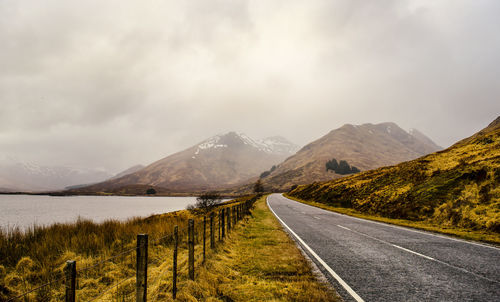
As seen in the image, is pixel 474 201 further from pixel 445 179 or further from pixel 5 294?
pixel 5 294

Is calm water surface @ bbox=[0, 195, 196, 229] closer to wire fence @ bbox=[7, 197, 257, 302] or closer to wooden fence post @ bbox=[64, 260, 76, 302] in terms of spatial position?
wire fence @ bbox=[7, 197, 257, 302]

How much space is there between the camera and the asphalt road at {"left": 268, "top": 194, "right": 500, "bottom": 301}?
214 inches

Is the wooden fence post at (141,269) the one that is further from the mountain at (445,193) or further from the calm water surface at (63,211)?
the mountain at (445,193)

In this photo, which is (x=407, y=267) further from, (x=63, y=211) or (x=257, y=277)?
(x=63, y=211)

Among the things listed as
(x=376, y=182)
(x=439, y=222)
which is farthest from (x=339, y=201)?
(x=439, y=222)

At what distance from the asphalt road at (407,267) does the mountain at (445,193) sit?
706 centimetres

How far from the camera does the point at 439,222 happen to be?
17656 mm

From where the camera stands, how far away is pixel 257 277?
22.5 ft

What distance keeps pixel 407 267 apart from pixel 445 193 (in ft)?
57.5

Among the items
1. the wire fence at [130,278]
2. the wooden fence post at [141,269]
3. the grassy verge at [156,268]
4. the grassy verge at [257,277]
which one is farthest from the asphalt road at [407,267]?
the wooden fence post at [141,269]

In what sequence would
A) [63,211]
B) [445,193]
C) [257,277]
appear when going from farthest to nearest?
[63,211], [445,193], [257,277]

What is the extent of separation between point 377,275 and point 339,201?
3153 cm

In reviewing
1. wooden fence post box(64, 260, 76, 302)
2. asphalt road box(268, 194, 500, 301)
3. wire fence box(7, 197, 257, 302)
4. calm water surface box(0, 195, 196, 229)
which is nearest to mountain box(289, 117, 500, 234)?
asphalt road box(268, 194, 500, 301)

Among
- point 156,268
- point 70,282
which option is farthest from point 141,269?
point 156,268
